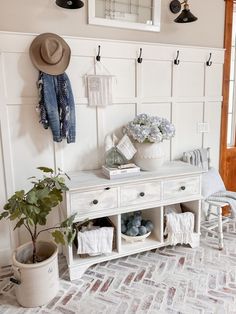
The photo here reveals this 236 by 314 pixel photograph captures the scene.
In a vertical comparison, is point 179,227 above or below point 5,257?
above

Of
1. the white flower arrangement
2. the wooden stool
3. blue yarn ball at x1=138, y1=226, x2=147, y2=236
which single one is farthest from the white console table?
the white flower arrangement

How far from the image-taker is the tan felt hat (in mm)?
2119

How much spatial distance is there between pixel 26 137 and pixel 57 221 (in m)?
0.82

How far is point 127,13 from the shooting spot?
2465 mm

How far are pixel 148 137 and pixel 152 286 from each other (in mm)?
1186

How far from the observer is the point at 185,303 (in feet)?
6.36

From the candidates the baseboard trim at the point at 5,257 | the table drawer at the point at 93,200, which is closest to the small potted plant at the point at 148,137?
the table drawer at the point at 93,200

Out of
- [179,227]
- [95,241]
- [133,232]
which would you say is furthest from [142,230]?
[95,241]

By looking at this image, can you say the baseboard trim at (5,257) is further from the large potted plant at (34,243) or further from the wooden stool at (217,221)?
the wooden stool at (217,221)

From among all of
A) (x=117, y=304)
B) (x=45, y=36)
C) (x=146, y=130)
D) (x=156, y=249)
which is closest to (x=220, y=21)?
(x=146, y=130)

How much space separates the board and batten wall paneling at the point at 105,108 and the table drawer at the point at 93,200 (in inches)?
17.1

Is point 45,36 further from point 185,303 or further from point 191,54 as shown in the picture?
point 185,303

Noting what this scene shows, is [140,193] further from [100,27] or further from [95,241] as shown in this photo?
[100,27]

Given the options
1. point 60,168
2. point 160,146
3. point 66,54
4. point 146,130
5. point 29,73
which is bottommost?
point 60,168
